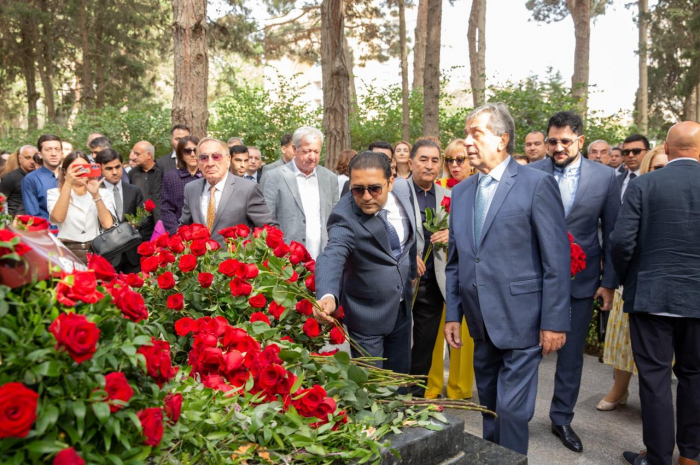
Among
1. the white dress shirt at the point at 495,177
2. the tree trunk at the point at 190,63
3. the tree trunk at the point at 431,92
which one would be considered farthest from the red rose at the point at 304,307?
the tree trunk at the point at 431,92

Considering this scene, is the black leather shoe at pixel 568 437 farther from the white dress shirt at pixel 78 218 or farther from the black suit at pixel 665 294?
the white dress shirt at pixel 78 218

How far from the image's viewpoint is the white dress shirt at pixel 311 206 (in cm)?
604

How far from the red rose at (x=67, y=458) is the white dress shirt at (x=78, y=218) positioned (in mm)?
4290

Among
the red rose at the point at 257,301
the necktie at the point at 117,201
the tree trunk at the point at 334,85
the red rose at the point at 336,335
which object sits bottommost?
the red rose at the point at 336,335

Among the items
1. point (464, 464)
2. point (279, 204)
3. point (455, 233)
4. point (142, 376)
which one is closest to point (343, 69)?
point (279, 204)

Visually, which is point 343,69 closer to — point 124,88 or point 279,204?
point 279,204

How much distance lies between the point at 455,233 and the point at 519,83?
44.6 ft

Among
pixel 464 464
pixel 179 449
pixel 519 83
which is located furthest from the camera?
pixel 519 83

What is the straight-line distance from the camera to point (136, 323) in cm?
180

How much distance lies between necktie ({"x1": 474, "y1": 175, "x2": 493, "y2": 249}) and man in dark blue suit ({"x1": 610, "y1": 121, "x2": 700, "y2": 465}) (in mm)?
1109

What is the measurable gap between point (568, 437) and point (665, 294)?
1381 mm

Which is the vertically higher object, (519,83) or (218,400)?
(519,83)

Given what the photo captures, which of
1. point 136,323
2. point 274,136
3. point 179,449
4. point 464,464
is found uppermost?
point 274,136

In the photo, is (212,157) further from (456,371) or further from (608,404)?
(608,404)
